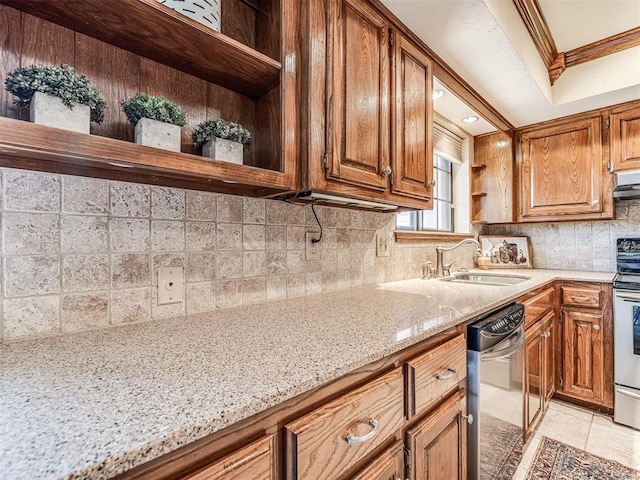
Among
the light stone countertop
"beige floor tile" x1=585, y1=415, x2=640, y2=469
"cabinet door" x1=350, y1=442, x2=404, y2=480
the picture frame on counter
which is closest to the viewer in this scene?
the light stone countertop

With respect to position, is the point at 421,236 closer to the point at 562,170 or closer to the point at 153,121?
the point at 562,170

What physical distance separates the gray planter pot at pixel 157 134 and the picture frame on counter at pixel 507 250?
2716 mm

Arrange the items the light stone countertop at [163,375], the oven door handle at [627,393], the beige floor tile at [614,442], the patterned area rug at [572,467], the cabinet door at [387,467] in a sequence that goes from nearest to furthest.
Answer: the light stone countertop at [163,375] < the cabinet door at [387,467] < the patterned area rug at [572,467] < the beige floor tile at [614,442] < the oven door handle at [627,393]

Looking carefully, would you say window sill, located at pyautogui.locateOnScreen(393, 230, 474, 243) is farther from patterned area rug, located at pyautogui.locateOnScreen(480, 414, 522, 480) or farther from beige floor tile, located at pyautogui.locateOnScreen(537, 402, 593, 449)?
beige floor tile, located at pyautogui.locateOnScreen(537, 402, 593, 449)

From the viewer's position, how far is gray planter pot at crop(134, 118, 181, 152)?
786mm

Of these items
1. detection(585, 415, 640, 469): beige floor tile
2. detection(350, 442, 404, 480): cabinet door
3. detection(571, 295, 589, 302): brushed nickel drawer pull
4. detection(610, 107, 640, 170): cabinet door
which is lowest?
detection(585, 415, 640, 469): beige floor tile

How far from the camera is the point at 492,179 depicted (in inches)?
110

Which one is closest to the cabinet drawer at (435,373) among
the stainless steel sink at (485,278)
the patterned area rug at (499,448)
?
the patterned area rug at (499,448)

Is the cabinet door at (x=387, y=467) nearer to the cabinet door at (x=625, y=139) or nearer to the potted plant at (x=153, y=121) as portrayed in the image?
the potted plant at (x=153, y=121)

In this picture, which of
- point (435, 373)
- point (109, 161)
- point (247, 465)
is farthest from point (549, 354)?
point (109, 161)

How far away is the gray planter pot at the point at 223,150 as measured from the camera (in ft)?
3.06

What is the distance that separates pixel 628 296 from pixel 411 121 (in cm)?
177

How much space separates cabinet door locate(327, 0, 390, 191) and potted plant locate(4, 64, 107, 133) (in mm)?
693

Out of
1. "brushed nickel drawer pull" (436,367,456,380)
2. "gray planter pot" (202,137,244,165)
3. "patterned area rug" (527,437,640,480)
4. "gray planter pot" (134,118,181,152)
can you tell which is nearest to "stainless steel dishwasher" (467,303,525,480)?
"brushed nickel drawer pull" (436,367,456,380)
